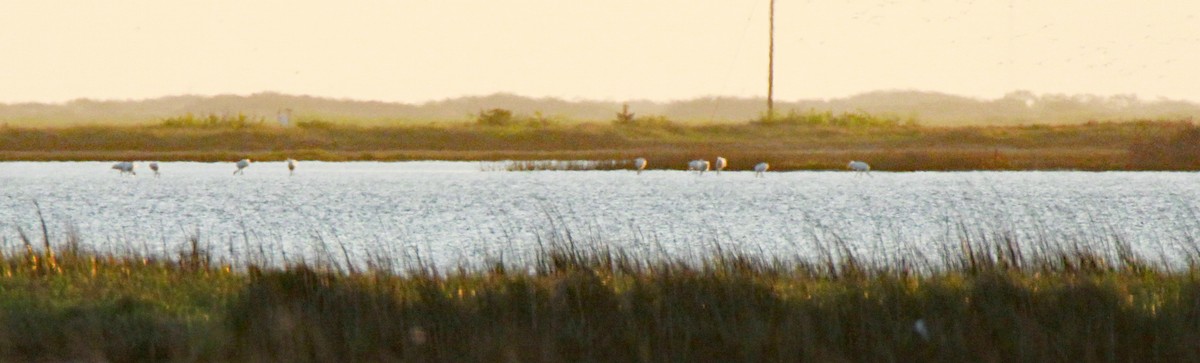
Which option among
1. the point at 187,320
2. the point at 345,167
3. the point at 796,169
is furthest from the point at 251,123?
the point at 187,320

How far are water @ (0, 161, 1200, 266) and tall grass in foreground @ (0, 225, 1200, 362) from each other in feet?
10.5

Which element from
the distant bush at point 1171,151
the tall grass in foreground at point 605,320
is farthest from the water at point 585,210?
the tall grass in foreground at point 605,320

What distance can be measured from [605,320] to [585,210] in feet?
70.4

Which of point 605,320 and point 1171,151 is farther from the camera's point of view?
point 1171,151

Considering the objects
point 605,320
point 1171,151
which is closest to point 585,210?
point 605,320

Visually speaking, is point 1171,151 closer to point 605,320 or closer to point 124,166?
point 124,166

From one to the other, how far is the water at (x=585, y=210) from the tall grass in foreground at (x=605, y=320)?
321 centimetres

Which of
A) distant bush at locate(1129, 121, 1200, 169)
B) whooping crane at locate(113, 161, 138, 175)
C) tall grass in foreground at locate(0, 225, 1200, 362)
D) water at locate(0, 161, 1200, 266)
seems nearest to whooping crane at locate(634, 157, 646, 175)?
water at locate(0, 161, 1200, 266)

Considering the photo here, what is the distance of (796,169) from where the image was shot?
2119 inches

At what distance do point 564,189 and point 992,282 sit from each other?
31804 mm

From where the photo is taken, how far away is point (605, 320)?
28.9 feet

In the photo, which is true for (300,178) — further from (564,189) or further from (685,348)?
(685,348)

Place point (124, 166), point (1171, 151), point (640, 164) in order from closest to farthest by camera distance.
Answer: point (1171, 151) < point (640, 164) < point (124, 166)

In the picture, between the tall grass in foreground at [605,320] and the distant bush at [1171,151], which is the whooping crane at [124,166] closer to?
the distant bush at [1171,151]
